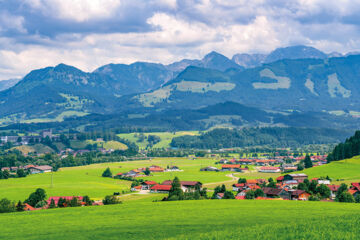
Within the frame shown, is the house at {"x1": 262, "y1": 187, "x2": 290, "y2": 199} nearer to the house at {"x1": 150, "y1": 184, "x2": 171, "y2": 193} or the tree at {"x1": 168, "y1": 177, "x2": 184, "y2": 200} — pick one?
the tree at {"x1": 168, "y1": 177, "x2": 184, "y2": 200}

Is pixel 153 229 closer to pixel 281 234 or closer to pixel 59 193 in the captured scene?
pixel 281 234

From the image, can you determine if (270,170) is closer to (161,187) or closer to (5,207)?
(161,187)

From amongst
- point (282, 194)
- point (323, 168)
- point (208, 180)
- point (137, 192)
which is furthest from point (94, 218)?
point (323, 168)

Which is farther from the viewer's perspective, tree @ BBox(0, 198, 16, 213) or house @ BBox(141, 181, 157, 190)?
house @ BBox(141, 181, 157, 190)

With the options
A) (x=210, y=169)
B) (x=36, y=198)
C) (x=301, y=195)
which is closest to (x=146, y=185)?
(x=36, y=198)

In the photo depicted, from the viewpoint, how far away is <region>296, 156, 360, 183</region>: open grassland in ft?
388

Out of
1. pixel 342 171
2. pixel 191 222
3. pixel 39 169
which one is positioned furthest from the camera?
pixel 39 169

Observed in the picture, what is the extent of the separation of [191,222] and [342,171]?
300 feet

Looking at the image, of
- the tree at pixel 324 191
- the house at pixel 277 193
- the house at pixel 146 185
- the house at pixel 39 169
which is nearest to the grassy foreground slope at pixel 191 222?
the tree at pixel 324 191

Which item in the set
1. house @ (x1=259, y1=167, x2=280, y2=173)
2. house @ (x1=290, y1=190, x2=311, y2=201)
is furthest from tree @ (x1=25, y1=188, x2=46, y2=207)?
house @ (x1=259, y1=167, x2=280, y2=173)

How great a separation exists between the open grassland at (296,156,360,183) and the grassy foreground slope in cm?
6094

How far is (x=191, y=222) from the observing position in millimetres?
49188

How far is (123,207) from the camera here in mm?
64500

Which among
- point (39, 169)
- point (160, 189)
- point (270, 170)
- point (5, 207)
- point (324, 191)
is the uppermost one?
point (39, 169)
